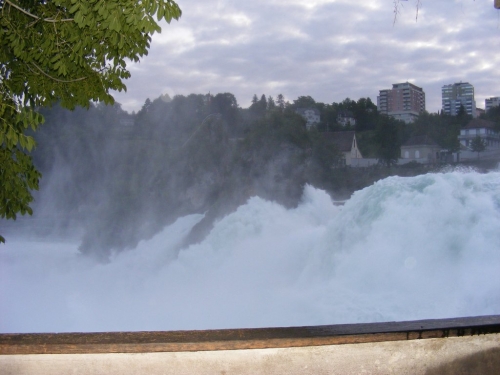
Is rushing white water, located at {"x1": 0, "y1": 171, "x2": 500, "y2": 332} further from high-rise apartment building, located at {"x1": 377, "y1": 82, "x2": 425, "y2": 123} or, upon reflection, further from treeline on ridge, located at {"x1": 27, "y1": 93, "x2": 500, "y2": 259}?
high-rise apartment building, located at {"x1": 377, "y1": 82, "x2": 425, "y2": 123}

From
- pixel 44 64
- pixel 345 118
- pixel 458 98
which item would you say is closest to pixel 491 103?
pixel 458 98

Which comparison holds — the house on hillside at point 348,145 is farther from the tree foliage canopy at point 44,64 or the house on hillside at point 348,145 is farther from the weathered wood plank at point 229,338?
the weathered wood plank at point 229,338

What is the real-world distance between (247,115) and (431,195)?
591 cm

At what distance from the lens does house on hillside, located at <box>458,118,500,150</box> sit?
10.7m

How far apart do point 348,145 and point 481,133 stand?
8.84ft

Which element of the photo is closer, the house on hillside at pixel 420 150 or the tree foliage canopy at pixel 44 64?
the tree foliage canopy at pixel 44 64

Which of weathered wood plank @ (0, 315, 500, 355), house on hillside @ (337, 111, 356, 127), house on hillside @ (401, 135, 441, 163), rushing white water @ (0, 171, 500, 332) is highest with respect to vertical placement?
house on hillside @ (337, 111, 356, 127)

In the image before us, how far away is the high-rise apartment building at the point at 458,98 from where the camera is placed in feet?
36.9


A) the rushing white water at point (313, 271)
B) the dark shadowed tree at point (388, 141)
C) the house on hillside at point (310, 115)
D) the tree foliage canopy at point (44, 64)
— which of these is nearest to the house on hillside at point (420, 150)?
the dark shadowed tree at point (388, 141)

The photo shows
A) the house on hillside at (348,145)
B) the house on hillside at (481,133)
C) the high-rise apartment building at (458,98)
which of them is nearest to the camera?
the house on hillside at (481,133)

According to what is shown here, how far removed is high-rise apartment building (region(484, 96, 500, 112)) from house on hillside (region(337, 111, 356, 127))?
9.24 feet

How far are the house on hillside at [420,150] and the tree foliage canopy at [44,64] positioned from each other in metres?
8.61

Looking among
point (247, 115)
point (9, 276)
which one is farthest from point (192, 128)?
point (9, 276)

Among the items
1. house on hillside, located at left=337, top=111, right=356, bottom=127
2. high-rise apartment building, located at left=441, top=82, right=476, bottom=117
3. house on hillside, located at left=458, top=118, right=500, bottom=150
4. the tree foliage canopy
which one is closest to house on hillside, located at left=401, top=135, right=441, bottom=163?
house on hillside, located at left=458, top=118, right=500, bottom=150
